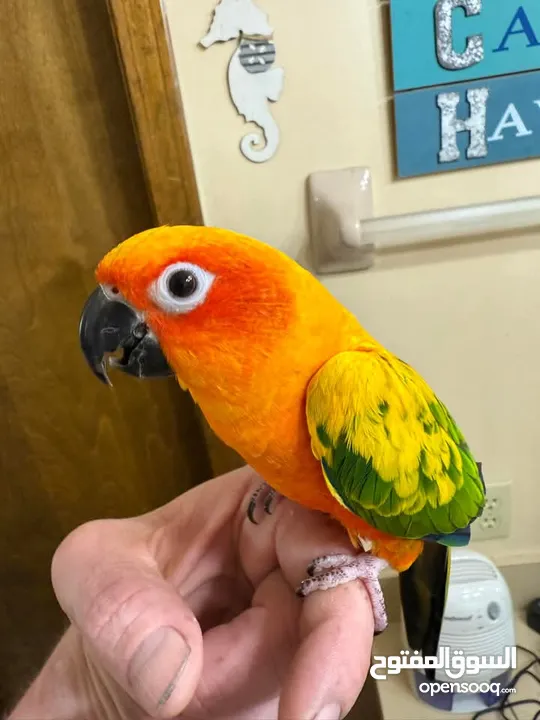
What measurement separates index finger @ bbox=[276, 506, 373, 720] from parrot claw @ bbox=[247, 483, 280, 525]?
73mm

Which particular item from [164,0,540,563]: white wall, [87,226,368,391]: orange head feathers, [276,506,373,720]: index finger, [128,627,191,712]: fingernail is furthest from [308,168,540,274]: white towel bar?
[128,627,191,712]: fingernail

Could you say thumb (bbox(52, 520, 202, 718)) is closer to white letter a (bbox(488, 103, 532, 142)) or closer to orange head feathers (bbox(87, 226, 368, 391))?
orange head feathers (bbox(87, 226, 368, 391))

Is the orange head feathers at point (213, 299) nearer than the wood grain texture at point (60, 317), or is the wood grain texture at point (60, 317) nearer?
the orange head feathers at point (213, 299)

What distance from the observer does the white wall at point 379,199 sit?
0.67m

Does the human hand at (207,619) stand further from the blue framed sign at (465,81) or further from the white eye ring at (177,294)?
the blue framed sign at (465,81)

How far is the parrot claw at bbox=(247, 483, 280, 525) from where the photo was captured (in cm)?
59

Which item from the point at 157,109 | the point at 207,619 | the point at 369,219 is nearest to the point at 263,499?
the point at 207,619

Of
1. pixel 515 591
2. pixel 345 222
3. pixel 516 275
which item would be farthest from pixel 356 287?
pixel 515 591

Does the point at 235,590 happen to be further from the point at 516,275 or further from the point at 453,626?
the point at 516,275

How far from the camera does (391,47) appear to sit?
0.66m

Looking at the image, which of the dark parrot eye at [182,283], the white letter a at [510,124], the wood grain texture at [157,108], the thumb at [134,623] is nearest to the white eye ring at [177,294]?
the dark parrot eye at [182,283]

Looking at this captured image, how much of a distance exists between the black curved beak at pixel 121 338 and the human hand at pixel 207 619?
0.16 m

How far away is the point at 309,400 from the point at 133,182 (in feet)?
1.57

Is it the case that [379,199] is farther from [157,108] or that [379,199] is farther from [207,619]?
[207,619]
